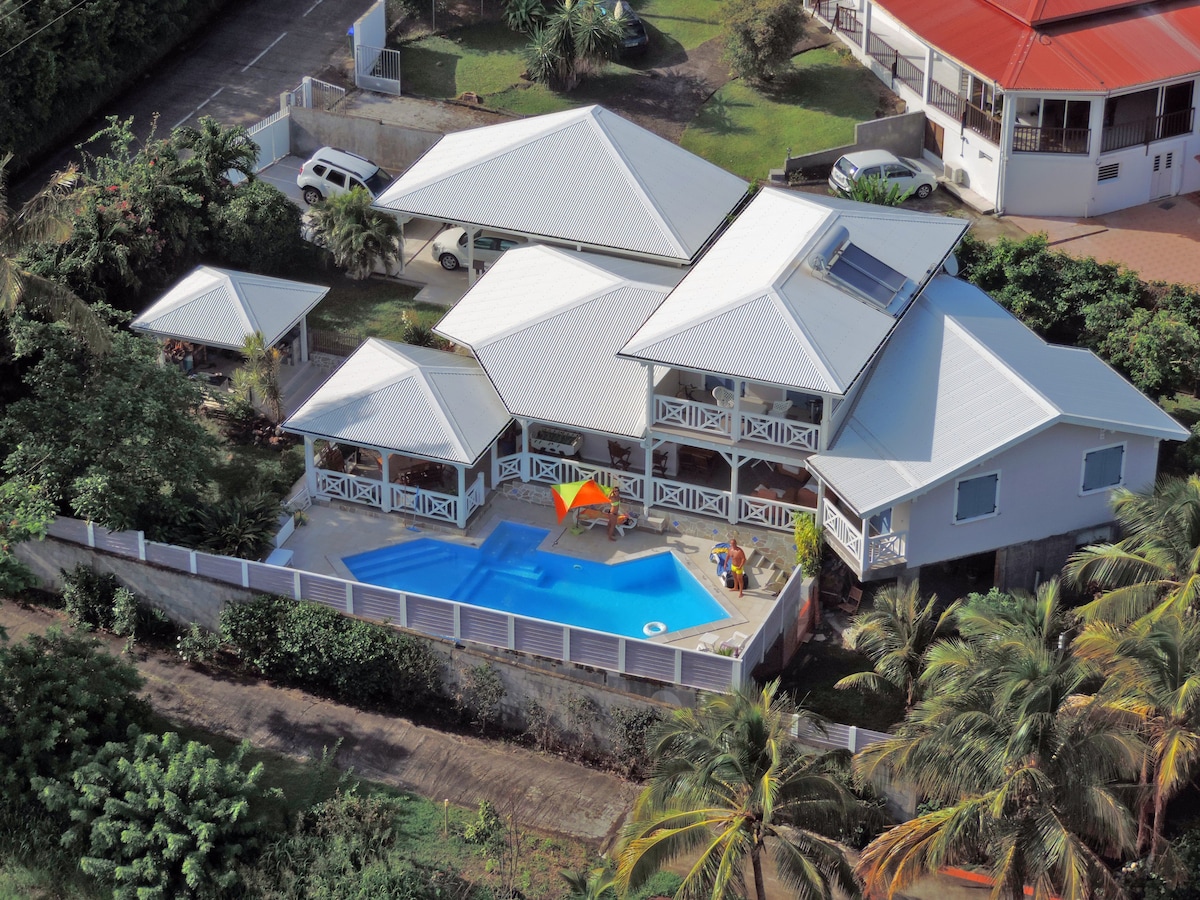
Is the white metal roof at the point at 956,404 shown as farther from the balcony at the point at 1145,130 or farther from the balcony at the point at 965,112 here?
the balcony at the point at 1145,130

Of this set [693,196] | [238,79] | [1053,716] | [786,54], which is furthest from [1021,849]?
[238,79]

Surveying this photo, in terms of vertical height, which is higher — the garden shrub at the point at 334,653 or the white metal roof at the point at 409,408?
the white metal roof at the point at 409,408

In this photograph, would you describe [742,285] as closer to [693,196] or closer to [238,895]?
[693,196]

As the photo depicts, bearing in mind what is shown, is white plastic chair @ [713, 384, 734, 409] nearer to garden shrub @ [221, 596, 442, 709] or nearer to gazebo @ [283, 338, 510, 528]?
gazebo @ [283, 338, 510, 528]

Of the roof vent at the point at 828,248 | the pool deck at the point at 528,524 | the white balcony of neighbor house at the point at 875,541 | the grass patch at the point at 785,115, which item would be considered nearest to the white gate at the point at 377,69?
the grass patch at the point at 785,115

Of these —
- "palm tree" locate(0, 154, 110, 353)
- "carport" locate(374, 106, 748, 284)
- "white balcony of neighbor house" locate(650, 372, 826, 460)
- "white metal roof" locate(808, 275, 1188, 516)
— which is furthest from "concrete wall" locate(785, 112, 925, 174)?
"palm tree" locate(0, 154, 110, 353)
